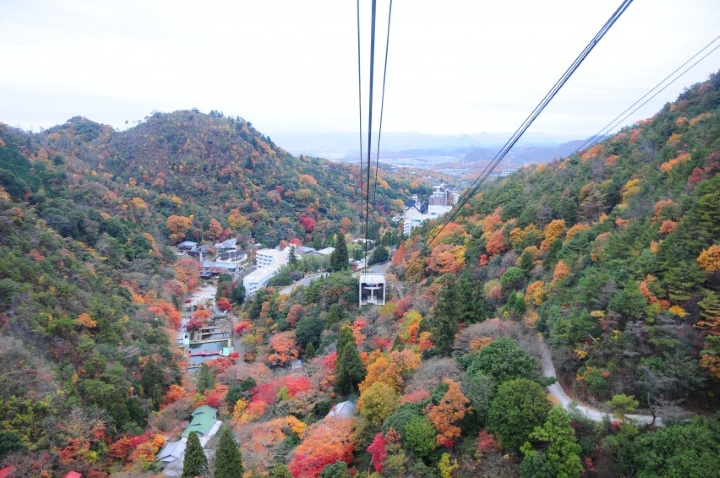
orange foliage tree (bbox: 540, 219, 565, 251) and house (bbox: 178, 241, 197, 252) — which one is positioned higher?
orange foliage tree (bbox: 540, 219, 565, 251)

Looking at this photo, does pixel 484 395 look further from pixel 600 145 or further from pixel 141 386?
pixel 600 145

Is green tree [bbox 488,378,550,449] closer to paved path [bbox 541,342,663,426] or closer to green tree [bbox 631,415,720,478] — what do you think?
paved path [bbox 541,342,663,426]

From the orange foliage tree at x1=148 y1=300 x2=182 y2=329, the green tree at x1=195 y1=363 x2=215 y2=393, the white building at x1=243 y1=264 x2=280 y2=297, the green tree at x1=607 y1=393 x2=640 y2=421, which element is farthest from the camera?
the white building at x1=243 y1=264 x2=280 y2=297

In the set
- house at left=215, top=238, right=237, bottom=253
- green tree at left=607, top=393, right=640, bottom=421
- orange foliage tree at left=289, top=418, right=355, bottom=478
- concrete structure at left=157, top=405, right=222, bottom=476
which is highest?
green tree at left=607, top=393, right=640, bottom=421

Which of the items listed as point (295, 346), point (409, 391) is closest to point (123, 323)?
point (295, 346)

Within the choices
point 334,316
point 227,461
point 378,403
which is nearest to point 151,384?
point 334,316

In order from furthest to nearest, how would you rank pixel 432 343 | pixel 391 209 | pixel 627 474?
pixel 391 209 < pixel 432 343 < pixel 627 474

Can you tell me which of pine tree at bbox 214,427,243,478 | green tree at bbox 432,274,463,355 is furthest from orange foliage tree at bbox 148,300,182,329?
green tree at bbox 432,274,463,355
